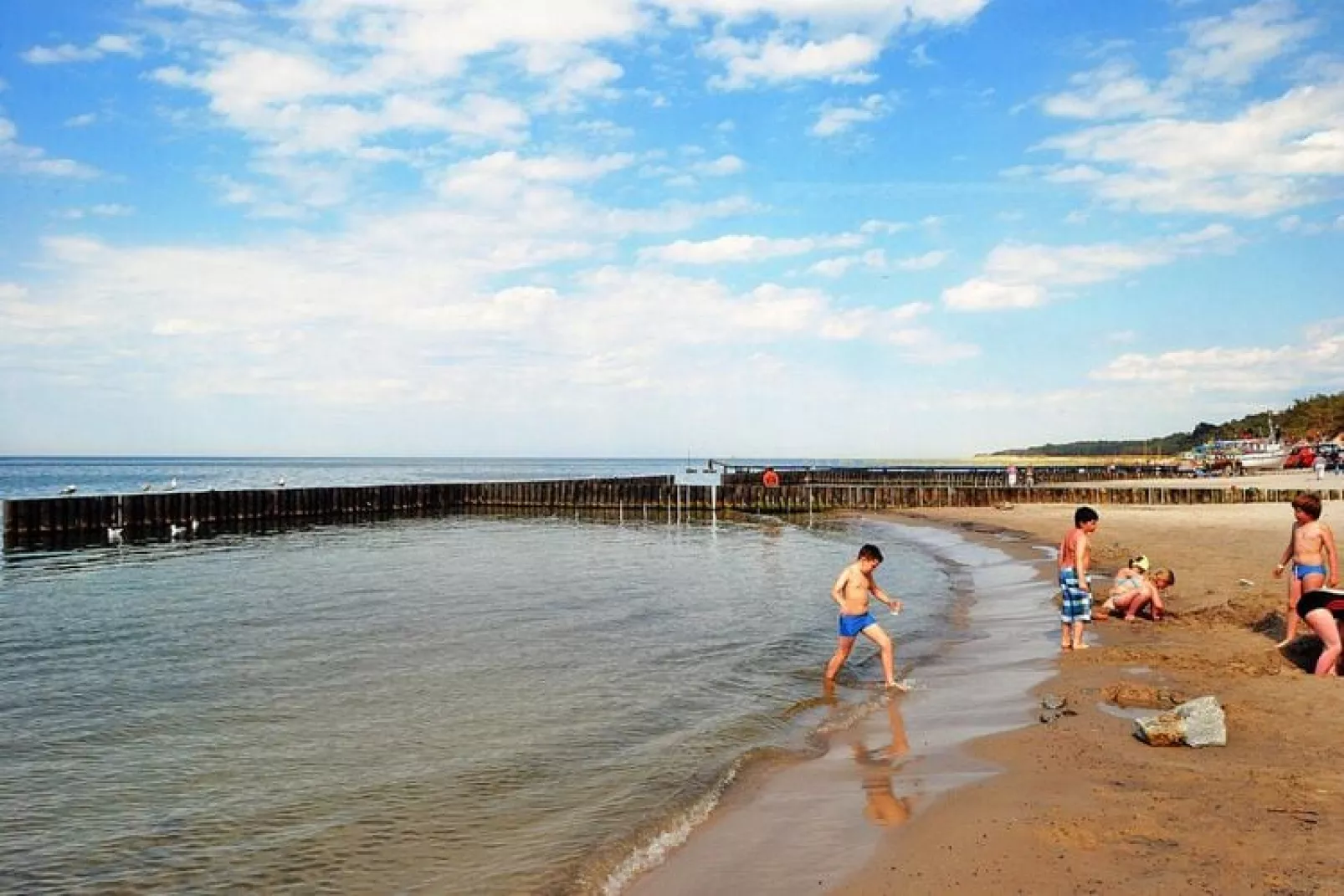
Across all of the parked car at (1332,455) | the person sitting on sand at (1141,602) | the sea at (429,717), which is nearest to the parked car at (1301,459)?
the parked car at (1332,455)

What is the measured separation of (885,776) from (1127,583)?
29.2ft

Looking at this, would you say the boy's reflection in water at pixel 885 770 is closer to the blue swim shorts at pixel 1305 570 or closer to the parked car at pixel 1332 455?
the blue swim shorts at pixel 1305 570

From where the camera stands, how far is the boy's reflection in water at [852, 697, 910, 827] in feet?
20.9

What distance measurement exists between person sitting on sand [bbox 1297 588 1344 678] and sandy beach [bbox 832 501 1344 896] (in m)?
0.35

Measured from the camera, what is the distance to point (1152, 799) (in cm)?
609

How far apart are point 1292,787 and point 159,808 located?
8.77 m

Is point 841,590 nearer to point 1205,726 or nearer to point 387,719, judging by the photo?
point 1205,726

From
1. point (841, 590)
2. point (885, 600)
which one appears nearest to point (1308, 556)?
point (885, 600)

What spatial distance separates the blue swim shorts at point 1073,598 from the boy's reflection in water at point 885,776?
12.3 feet

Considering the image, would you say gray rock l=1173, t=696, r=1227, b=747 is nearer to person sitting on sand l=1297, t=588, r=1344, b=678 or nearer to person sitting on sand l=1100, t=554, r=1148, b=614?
person sitting on sand l=1297, t=588, r=1344, b=678

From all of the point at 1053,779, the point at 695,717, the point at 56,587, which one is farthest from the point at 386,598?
the point at 1053,779

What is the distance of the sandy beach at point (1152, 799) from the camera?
4.97 m

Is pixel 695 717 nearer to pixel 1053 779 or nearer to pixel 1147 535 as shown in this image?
pixel 1053 779

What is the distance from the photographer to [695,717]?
33.3 feet
